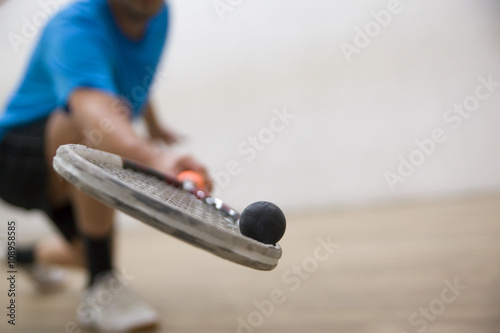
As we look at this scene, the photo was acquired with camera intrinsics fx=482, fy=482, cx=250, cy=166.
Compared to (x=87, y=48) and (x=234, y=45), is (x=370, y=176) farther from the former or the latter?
(x=87, y=48)

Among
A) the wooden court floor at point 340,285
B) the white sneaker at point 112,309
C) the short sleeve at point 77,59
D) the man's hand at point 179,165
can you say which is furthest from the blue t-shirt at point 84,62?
the wooden court floor at point 340,285

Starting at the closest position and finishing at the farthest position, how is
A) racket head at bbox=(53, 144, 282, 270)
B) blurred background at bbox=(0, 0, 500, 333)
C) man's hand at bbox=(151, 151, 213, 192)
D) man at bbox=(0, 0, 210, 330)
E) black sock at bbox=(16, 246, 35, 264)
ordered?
1. racket head at bbox=(53, 144, 282, 270)
2. man's hand at bbox=(151, 151, 213, 192)
3. man at bbox=(0, 0, 210, 330)
4. black sock at bbox=(16, 246, 35, 264)
5. blurred background at bbox=(0, 0, 500, 333)

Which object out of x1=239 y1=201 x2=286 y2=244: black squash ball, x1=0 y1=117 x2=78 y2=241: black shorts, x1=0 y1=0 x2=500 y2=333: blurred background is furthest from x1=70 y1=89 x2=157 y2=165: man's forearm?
x1=0 y1=0 x2=500 y2=333: blurred background

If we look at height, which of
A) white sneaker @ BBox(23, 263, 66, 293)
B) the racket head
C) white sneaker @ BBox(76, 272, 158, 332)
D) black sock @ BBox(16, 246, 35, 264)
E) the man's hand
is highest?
the racket head

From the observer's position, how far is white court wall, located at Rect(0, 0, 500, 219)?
253 cm

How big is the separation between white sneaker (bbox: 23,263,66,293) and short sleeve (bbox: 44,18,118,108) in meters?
0.68

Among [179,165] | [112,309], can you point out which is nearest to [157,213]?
[179,165]

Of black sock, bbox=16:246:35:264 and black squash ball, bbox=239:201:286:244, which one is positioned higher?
black squash ball, bbox=239:201:286:244

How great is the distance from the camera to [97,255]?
108 centimetres

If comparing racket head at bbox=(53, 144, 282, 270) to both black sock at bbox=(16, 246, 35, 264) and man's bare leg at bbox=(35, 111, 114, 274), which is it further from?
black sock at bbox=(16, 246, 35, 264)

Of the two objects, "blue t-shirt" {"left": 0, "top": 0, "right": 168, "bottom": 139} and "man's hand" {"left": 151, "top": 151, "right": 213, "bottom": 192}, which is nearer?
"man's hand" {"left": 151, "top": 151, "right": 213, "bottom": 192}

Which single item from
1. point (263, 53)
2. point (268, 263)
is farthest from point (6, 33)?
point (268, 263)

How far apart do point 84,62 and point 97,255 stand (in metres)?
0.42

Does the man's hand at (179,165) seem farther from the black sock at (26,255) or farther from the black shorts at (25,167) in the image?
the black sock at (26,255)
